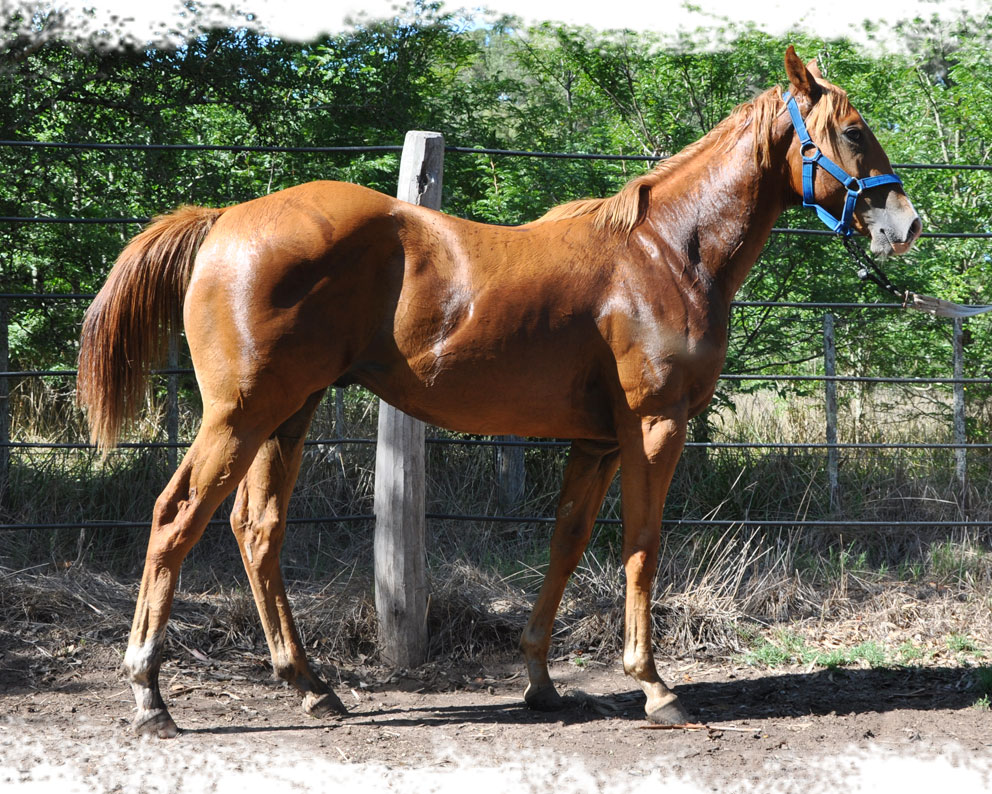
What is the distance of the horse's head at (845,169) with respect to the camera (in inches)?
132

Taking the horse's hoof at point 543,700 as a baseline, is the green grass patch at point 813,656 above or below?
above

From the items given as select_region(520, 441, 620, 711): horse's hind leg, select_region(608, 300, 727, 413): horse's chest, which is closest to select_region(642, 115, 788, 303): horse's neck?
select_region(608, 300, 727, 413): horse's chest

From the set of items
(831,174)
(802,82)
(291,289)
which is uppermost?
(802,82)

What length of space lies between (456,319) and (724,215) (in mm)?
1171

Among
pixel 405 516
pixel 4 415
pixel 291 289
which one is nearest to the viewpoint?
pixel 291 289

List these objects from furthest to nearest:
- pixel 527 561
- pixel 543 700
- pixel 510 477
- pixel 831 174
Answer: pixel 510 477 → pixel 527 561 → pixel 543 700 → pixel 831 174

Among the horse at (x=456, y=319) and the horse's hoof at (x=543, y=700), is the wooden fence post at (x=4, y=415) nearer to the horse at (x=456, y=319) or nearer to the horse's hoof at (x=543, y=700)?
the horse at (x=456, y=319)

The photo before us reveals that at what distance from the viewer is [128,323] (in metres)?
3.39

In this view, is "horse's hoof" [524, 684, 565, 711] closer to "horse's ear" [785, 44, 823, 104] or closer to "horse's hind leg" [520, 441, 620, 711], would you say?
"horse's hind leg" [520, 441, 620, 711]

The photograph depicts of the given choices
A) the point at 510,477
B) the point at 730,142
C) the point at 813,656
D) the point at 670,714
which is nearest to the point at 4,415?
the point at 510,477

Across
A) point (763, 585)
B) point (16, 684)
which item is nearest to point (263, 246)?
point (16, 684)

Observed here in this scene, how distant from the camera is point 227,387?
3.15m

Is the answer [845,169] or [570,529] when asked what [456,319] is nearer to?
[570,529]

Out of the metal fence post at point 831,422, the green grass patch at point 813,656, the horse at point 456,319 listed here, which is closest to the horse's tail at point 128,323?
the horse at point 456,319
